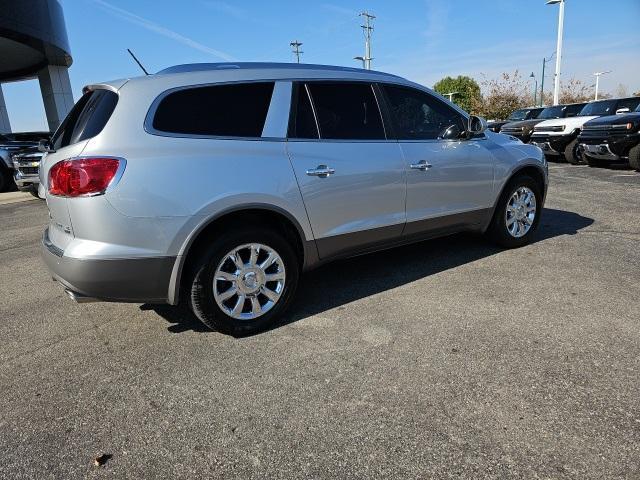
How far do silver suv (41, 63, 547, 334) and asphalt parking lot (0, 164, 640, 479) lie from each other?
46 cm

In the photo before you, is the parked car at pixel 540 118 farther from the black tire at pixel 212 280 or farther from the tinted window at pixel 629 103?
the black tire at pixel 212 280

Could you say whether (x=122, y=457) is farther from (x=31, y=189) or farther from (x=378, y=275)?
(x=31, y=189)

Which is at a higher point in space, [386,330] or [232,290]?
[232,290]

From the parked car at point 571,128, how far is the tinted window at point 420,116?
10.2m

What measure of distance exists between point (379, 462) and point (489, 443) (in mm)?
520

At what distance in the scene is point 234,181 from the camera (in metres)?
3.14

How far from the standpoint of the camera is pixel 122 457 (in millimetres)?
2213

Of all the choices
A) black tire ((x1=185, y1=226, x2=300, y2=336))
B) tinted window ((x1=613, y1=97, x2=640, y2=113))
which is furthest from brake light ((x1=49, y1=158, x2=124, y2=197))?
tinted window ((x1=613, y1=97, x2=640, y2=113))

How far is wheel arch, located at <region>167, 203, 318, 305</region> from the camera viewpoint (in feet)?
10.1

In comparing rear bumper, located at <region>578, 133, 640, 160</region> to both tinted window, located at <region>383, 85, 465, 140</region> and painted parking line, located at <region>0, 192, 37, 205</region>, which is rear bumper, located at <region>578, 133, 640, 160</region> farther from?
painted parking line, located at <region>0, 192, 37, 205</region>

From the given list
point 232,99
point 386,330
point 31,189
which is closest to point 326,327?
point 386,330

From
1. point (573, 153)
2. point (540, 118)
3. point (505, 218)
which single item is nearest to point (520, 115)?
point (540, 118)

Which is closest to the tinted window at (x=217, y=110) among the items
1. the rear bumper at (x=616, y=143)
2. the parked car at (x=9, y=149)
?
the parked car at (x=9, y=149)

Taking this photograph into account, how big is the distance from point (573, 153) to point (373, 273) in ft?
37.2
